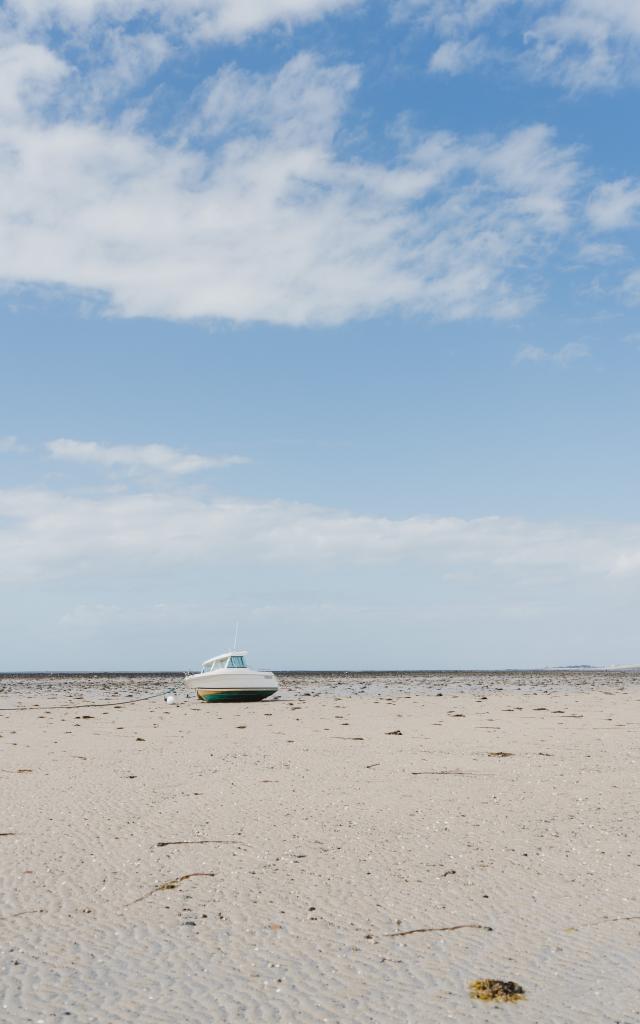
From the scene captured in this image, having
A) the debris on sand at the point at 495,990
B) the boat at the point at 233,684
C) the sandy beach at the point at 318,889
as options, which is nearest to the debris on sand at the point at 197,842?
the sandy beach at the point at 318,889

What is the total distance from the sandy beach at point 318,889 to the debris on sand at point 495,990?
0.08 metres

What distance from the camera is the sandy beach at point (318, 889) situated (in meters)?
5.59

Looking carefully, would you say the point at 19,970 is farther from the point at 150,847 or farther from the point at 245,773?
the point at 245,773

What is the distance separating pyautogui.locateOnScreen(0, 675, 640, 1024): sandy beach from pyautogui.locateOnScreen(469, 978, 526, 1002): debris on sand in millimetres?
76

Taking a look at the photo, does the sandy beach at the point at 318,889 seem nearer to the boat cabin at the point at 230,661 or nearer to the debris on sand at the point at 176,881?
the debris on sand at the point at 176,881

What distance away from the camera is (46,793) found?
38.6ft

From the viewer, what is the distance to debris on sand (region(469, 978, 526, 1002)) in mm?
5520

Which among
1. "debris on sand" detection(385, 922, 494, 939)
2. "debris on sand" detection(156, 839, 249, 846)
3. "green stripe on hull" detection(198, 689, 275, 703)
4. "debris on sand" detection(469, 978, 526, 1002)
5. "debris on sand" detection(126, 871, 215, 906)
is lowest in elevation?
→ "debris on sand" detection(469, 978, 526, 1002)

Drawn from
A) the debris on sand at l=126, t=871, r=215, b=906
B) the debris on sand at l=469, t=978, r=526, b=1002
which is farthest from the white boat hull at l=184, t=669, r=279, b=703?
the debris on sand at l=469, t=978, r=526, b=1002

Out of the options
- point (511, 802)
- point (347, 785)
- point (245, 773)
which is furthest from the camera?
point (245, 773)

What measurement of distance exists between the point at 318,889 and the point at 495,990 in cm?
236

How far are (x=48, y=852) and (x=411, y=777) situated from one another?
20.5 feet

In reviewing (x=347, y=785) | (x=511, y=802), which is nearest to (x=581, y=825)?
(x=511, y=802)

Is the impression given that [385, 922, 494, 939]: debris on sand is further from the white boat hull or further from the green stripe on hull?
the green stripe on hull
